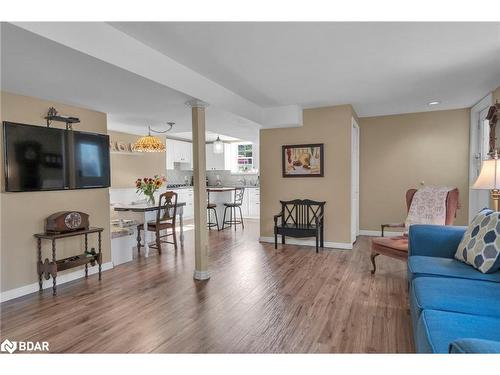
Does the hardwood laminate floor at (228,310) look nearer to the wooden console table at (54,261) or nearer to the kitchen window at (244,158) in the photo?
the wooden console table at (54,261)

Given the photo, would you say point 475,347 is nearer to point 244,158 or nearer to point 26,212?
point 26,212

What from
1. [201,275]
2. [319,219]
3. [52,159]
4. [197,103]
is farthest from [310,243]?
[52,159]

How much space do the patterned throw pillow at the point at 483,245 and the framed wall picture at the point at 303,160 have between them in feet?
8.87

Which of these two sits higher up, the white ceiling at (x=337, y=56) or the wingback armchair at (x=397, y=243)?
the white ceiling at (x=337, y=56)

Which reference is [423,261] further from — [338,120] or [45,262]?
[45,262]

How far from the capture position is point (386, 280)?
3.46 meters

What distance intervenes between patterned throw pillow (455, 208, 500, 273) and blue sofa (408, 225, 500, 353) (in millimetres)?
58

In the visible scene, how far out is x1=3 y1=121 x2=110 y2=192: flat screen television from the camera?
123 inches

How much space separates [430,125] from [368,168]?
1.25m

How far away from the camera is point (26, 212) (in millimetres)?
3262

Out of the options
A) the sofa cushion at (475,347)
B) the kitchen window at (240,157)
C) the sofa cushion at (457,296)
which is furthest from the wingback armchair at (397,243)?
the kitchen window at (240,157)

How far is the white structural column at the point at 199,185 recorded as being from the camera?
3520 mm

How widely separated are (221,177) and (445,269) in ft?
24.9
